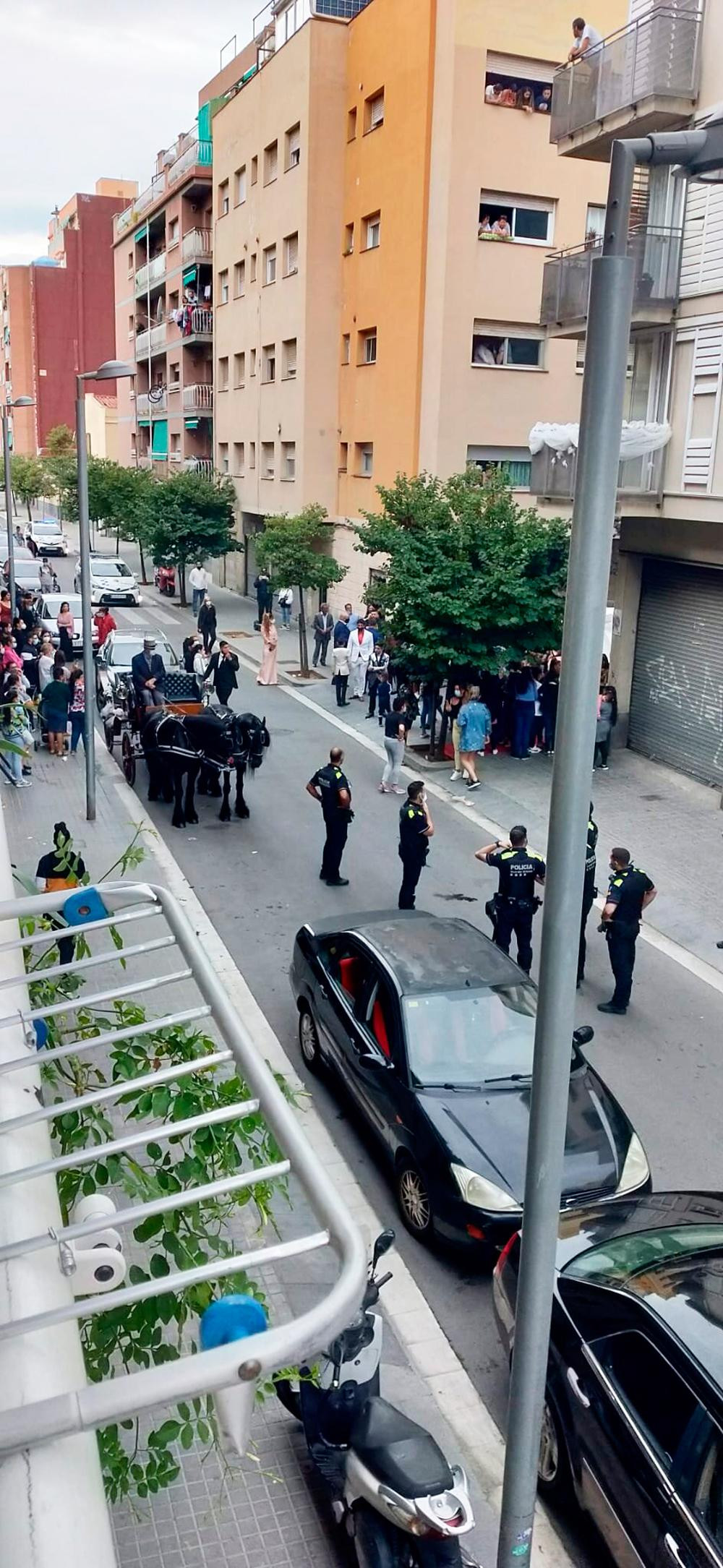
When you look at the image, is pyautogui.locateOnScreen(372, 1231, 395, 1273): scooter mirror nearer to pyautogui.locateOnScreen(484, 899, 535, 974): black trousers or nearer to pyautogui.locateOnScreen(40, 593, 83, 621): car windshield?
pyautogui.locateOnScreen(484, 899, 535, 974): black trousers

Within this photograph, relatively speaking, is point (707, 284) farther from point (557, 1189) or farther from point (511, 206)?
point (557, 1189)

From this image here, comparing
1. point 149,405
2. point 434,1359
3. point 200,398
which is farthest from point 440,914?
point 149,405

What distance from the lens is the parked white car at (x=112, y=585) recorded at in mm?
39344

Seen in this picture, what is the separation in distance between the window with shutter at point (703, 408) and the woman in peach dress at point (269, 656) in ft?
37.4

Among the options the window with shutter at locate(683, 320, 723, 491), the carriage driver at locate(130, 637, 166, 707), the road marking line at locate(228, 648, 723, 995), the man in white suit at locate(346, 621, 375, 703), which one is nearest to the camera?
the road marking line at locate(228, 648, 723, 995)

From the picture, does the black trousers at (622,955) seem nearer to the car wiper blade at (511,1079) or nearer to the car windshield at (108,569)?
the car wiper blade at (511,1079)

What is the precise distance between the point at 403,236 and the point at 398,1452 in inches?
1119

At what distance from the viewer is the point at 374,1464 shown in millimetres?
4891

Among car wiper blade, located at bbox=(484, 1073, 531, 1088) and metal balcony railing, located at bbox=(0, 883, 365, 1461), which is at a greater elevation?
metal balcony railing, located at bbox=(0, 883, 365, 1461)

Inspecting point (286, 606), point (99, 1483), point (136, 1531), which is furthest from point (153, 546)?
point (99, 1483)

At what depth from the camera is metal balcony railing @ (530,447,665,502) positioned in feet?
60.0

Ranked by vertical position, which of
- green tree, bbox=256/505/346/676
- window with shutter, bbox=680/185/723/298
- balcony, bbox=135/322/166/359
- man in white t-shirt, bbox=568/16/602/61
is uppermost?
man in white t-shirt, bbox=568/16/602/61

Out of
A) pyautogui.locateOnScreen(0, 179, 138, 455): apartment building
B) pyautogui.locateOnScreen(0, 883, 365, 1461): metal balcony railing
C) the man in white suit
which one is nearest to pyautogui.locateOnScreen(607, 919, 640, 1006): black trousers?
pyautogui.locateOnScreen(0, 883, 365, 1461): metal balcony railing

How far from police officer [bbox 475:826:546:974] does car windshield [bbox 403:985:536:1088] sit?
Result: 2661 millimetres
